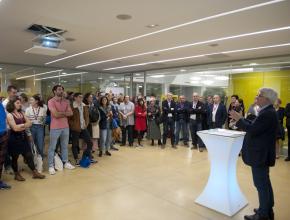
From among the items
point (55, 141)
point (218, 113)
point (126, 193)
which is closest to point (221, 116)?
point (218, 113)

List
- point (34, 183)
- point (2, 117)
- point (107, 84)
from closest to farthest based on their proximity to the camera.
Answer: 1. point (2, 117)
2. point (34, 183)
3. point (107, 84)

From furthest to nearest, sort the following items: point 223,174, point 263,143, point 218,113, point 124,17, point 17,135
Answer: point 218,113 < point 17,135 < point 124,17 < point 223,174 < point 263,143

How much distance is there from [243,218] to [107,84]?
952 centimetres

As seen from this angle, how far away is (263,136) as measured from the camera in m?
2.63

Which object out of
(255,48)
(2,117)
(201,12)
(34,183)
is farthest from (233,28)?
(34,183)

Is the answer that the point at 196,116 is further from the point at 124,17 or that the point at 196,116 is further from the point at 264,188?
the point at 264,188

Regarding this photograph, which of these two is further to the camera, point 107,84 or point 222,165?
point 107,84

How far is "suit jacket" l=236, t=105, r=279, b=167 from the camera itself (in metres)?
2.60

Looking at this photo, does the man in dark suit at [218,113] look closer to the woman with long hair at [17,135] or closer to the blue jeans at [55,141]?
the blue jeans at [55,141]

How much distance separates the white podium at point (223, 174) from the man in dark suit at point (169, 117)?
3.88 metres

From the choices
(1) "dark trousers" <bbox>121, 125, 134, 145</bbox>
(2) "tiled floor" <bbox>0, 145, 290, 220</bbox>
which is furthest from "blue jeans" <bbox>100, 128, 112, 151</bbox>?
(1) "dark trousers" <bbox>121, 125, 134, 145</bbox>

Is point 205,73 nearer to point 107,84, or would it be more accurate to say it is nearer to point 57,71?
point 107,84

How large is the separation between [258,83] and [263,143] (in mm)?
5192

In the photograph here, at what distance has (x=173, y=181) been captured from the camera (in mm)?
4172
